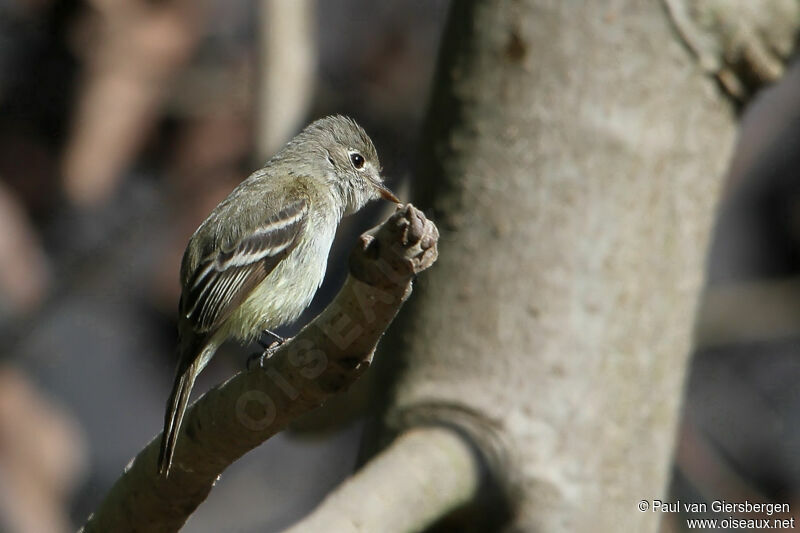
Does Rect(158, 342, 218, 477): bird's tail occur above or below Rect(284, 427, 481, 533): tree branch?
above

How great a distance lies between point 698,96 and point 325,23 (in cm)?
446

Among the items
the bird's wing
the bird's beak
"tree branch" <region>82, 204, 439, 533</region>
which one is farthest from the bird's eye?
"tree branch" <region>82, 204, 439, 533</region>

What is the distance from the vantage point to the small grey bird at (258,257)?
3643mm

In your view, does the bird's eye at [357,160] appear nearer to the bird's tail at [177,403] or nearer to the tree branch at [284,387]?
the bird's tail at [177,403]

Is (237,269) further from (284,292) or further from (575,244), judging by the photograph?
(575,244)

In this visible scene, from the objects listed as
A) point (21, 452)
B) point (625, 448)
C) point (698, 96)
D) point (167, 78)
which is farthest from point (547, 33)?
point (21, 452)

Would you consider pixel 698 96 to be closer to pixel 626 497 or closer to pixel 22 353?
pixel 626 497

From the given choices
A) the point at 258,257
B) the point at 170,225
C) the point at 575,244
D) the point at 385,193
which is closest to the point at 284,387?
the point at 575,244

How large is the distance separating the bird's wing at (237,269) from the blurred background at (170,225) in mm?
2021

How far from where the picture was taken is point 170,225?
267 inches

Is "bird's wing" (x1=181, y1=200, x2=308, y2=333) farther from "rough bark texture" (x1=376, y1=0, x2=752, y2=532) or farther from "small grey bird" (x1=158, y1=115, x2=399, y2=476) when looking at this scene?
"rough bark texture" (x1=376, y1=0, x2=752, y2=532)

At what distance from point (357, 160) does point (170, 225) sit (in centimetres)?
256

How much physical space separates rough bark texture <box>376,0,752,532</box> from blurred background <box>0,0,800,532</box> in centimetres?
245

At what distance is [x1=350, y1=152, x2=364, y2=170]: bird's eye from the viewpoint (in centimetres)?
451
